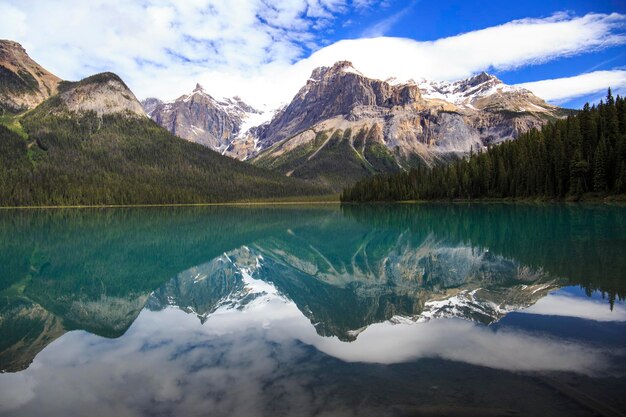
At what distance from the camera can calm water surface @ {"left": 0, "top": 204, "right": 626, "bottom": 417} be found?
32.1 ft

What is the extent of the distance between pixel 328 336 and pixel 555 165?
10289cm

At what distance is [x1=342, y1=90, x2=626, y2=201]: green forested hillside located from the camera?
8800cm

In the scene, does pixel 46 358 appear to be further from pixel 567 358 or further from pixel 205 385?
pixel 567 358

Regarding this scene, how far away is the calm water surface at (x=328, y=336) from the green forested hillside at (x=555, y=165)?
2659 inches

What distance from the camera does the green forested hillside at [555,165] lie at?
88000 millimetres

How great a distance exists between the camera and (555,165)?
325ft

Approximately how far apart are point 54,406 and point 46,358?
4054mm

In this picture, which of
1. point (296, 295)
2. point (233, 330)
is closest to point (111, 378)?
point (233, 330)

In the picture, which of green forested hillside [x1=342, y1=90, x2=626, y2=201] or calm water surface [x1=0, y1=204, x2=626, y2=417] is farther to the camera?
green forested hillside [x1=342, y1=90, x2=626, y2=201]

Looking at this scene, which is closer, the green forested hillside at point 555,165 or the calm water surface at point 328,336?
the calm water surface at point 328,336

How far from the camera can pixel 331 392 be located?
10094 millimetres

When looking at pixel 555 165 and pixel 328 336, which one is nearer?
pixel 328 336

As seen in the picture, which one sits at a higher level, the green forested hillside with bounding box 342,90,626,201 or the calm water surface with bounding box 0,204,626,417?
the green forested hillside with bounding box 342,90,626,201

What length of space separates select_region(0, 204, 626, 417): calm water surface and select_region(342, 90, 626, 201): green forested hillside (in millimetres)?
67549
